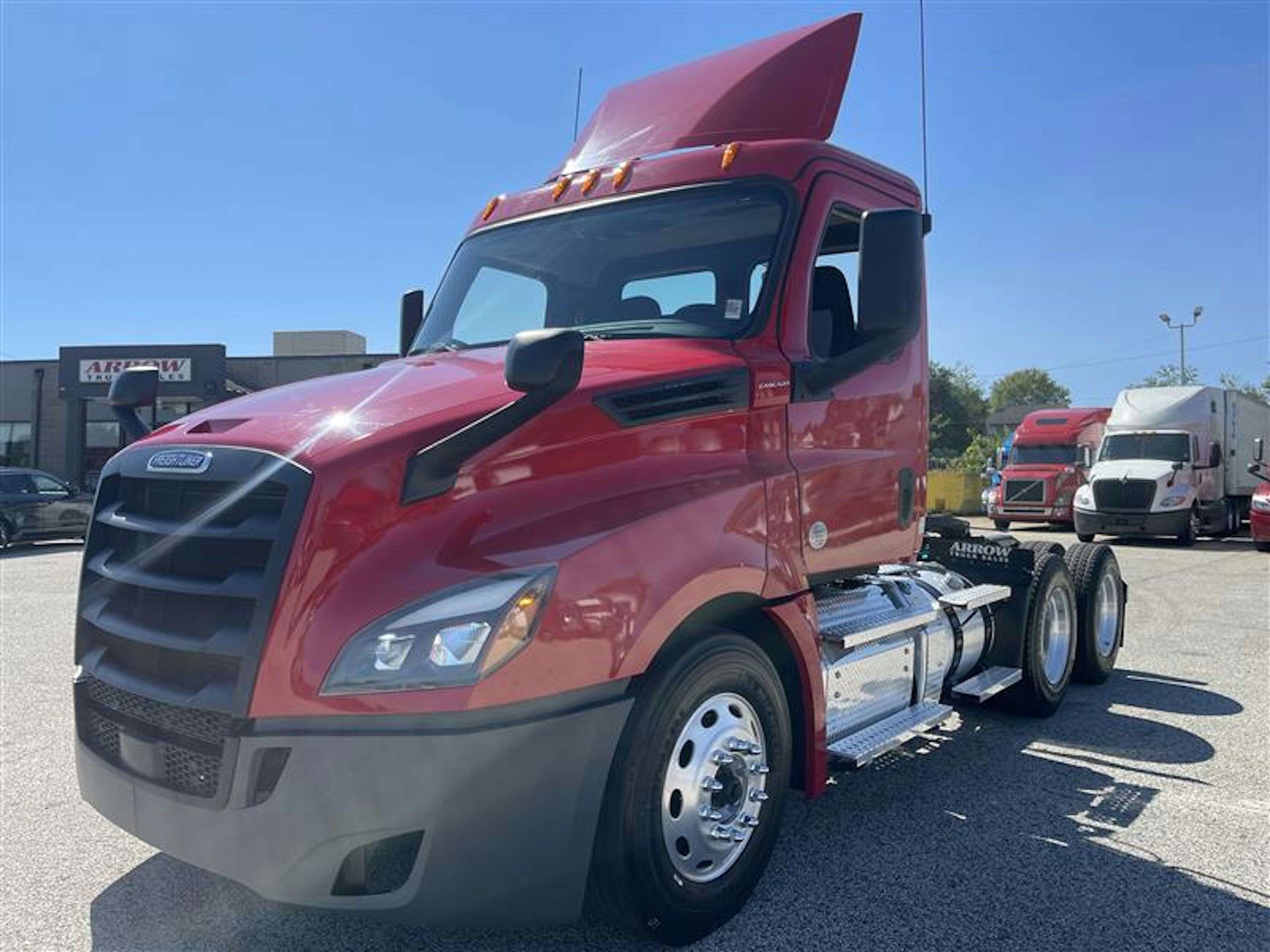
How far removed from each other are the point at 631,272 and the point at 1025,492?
70.9 feet

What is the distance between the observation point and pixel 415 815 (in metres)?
2.40

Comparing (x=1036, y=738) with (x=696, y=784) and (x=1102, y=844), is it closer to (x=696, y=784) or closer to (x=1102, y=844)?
(x=1102, y=844)

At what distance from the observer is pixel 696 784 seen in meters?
3.03

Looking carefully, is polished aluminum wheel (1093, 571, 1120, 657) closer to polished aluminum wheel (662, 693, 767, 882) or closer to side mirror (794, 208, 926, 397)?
side mirror (794, 208, 926, 397)

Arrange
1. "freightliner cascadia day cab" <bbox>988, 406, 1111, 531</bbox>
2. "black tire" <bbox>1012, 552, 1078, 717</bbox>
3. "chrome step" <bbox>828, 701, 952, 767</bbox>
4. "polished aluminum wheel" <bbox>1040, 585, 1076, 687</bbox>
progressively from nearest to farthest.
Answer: "chrome step" <bbox>828, 701, 952, 767</bbox>
"black tire" <bbox>1012, 552, 1078, 717</bbox>
"polished aluminum wheel" <bbox>1040, 585, 1076, 687</bbox>
"freightliner cascadia day cab" <bbox>988, 406, 1111, 531</bbox>

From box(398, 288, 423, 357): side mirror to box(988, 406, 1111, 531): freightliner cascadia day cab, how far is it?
2107cm

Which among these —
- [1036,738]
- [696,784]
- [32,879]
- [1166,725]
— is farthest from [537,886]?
[1166,725]

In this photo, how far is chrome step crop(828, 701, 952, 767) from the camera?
3.73 m

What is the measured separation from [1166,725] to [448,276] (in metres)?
5.00

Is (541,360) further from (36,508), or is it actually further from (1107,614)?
(36,508)

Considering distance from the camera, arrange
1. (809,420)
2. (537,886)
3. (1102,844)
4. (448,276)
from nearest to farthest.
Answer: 1. (537,886)
2. (809,420)
3. (1102,844)
4. (448,276)

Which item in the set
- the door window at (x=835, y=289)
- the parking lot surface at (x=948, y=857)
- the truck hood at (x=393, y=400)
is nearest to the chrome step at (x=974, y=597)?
the parking lot surface at (x=948, y=857)

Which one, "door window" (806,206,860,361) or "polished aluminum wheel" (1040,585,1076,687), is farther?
"polished aluminum wheel" (1040,585,1076,687)

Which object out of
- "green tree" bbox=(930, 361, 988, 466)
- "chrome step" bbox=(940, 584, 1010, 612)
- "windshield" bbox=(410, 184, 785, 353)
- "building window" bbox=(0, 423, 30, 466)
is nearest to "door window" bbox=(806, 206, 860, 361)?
"windshield" bbox=(410, 184, 785, 353)
